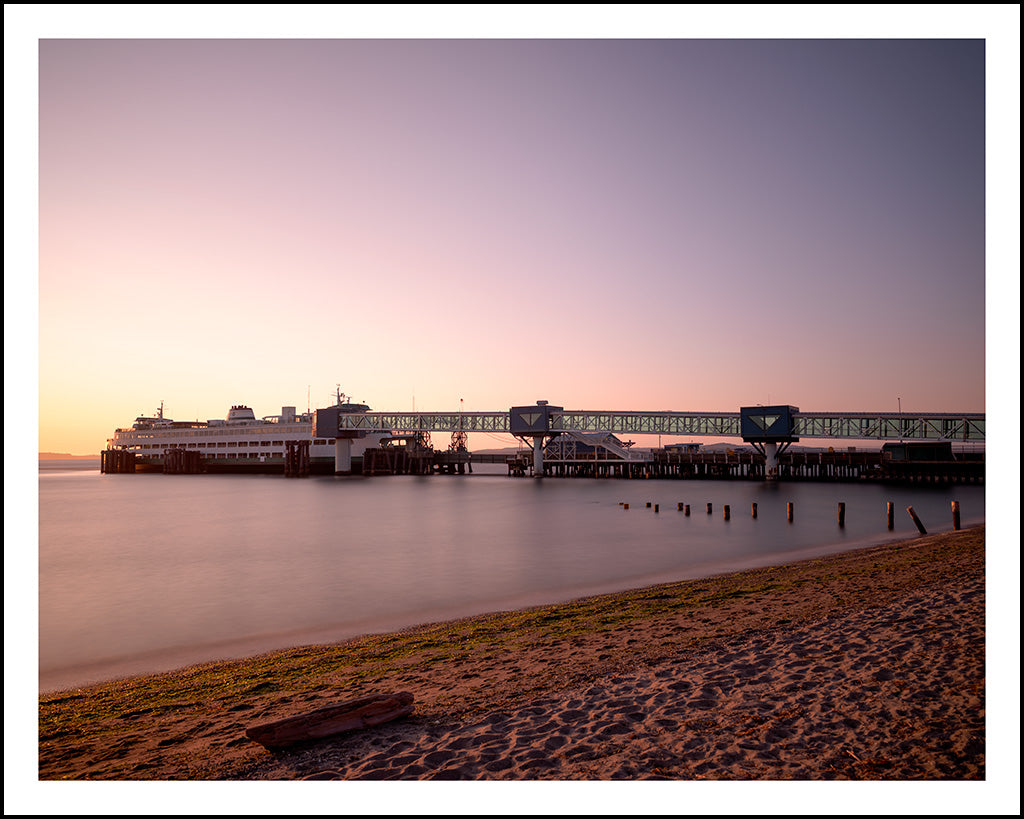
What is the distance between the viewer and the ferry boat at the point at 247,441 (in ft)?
366

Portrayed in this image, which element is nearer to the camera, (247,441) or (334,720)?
(334,720)

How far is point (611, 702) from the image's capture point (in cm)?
660

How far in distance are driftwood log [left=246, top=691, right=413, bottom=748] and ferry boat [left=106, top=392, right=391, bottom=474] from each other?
103172 mm

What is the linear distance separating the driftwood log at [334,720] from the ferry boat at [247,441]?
103m

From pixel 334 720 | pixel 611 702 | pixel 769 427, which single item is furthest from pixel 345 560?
pixel 769 427

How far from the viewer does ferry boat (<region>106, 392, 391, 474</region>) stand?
4390 inches

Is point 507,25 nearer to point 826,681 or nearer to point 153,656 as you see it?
point 826,681

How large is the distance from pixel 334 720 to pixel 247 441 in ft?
395

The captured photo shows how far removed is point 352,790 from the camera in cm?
396

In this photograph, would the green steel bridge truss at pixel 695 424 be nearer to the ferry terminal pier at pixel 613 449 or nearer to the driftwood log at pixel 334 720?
the ferry terminal pier at pixel 613 449

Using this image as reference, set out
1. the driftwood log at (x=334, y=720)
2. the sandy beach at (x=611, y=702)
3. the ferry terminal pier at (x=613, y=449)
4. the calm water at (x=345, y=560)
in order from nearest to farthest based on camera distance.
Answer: the sandy beach at (x=611, y=702)
the driftwood log at (x=334, y=720)
the calm water at (x=345, y=560)
the ferry terminal pier at (x=613, y=449)

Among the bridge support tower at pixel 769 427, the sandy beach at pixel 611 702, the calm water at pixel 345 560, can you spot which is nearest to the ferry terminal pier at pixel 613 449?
the bridge support tower at pixel 769 427

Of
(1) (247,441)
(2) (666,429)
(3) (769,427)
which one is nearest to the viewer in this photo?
(3) (769,427)

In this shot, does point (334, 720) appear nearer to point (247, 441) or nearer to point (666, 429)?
point (666, 429)
